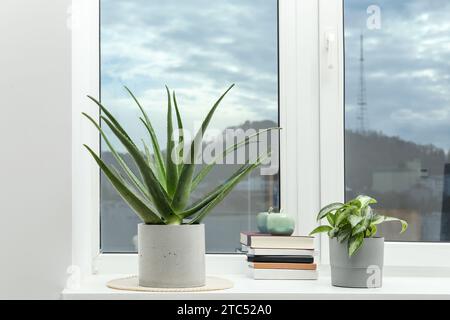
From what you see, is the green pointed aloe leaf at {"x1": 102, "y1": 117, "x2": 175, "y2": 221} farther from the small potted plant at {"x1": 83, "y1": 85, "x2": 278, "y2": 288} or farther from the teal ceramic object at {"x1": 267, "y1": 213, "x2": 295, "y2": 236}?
the teal ceramic object at {"x1": 267, "y1": 213, "x2": 295, "y2": 236}

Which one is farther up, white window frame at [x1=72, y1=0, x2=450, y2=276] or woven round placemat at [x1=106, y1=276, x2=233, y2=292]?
white window frame at [x1=72, y1=0, x2=450, y2=276]

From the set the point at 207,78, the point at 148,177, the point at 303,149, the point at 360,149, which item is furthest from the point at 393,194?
the point at 148,177

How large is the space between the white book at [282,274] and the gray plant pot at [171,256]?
0.72 ft

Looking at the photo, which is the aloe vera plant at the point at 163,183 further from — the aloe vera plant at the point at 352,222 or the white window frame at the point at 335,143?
the white window frame at the point at 335,143

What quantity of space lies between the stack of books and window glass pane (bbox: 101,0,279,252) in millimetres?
183

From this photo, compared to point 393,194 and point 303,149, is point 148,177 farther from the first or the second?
point 393,194

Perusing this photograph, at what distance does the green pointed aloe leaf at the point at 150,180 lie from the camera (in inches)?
67.4

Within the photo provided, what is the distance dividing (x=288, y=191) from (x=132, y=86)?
534 millimetres

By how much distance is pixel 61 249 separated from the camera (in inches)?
70.1

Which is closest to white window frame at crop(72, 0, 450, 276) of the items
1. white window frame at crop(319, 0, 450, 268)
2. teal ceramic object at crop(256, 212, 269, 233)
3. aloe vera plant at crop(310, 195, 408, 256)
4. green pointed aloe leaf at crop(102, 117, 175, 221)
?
white window frame at crop(319, 0, 450, 268)

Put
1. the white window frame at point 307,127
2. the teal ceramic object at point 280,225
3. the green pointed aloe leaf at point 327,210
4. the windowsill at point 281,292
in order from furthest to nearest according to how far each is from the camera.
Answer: the white window frame at point 307,127, the teal ceramic object at point 280,225, the green pointed aloe leaf at point 327,210, the windowsill at point 281,292

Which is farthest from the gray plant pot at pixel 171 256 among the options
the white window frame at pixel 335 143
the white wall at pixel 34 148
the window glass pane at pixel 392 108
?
the window glass pane at pixel 392 108

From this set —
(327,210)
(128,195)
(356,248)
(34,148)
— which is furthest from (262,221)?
(34,148)

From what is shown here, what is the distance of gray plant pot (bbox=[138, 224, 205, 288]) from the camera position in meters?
1.72
